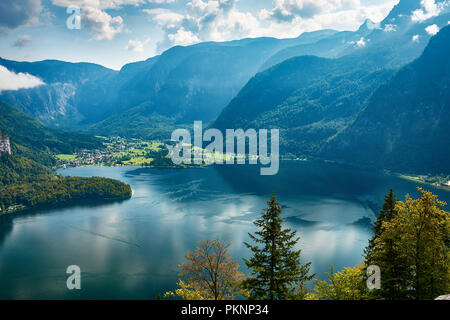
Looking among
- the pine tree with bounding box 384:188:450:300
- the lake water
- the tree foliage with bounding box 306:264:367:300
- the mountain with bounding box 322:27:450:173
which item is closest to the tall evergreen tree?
the pine tree with bounding box 384:188:450:300

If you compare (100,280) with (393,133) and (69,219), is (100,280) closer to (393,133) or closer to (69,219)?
(69,219)

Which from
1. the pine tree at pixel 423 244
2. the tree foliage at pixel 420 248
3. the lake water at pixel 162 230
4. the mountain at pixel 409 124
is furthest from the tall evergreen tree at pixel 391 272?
the mountain at pixel 409 124

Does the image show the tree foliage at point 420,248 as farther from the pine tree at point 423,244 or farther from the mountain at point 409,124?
the mountain at point 409,124

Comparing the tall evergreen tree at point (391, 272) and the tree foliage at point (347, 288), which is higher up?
the tall evergreen tree at point (391, 272)

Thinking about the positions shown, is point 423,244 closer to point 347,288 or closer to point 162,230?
point 347,288
